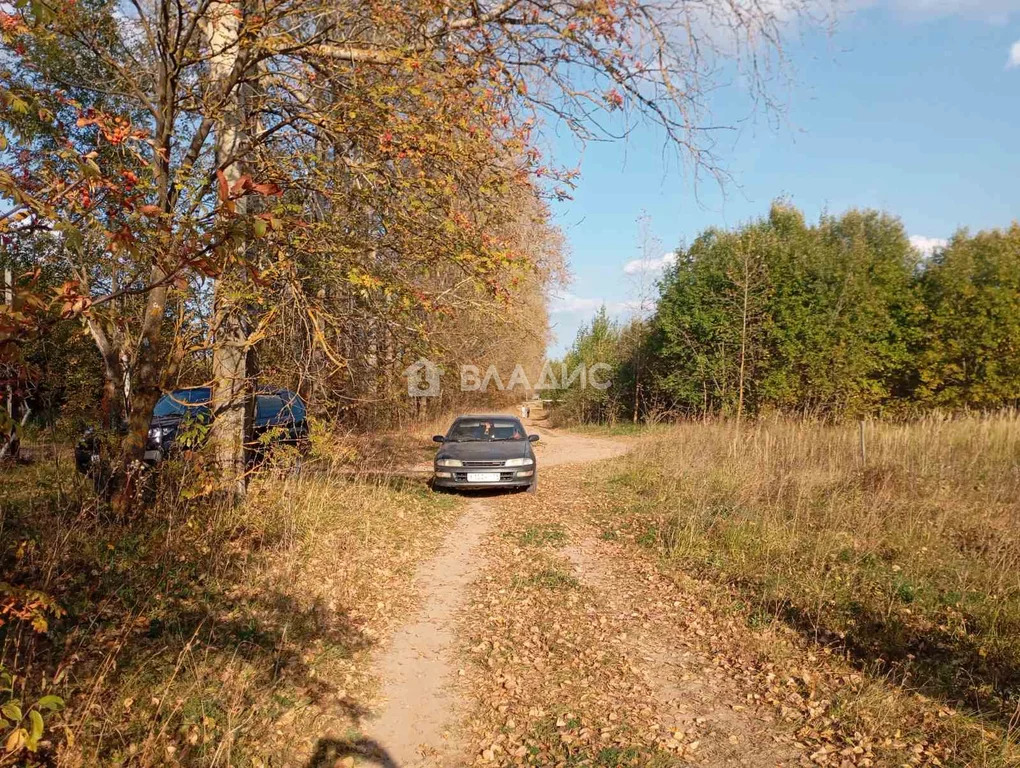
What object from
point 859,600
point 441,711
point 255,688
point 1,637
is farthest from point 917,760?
point 1,637

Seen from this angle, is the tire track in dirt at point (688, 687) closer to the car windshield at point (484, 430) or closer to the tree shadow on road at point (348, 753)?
the tree shadow on road at point (348, 753)

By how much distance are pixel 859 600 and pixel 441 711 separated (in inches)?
162

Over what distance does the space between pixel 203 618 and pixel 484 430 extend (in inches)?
303

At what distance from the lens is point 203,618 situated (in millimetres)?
4863

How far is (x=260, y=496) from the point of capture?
297 inches

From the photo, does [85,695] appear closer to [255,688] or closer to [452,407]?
[255,688]

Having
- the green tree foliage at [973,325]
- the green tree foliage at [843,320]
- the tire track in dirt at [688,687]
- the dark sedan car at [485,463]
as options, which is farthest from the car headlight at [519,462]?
the green tree foliage at [973,325]

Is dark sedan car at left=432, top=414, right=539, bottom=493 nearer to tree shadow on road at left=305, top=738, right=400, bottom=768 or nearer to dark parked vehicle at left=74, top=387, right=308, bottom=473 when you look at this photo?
dark parked vehicle at left=74, top=387, right=308, bottom=473

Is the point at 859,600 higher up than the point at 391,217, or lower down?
lower down

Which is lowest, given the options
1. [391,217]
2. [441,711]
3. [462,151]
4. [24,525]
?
[441,711]

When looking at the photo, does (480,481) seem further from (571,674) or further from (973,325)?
(973,325)

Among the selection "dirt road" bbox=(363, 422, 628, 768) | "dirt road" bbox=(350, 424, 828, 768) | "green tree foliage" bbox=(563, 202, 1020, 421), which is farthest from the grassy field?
"green tree foliage" bbox=(563, 202, 1020, 421)

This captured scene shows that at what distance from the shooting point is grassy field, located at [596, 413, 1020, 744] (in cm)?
503

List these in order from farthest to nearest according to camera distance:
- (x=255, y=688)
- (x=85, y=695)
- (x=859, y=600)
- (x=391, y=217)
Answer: (x=391, y=217)
(x=859, y=600)
(x=255, y=688)
(x=85, y=695)
